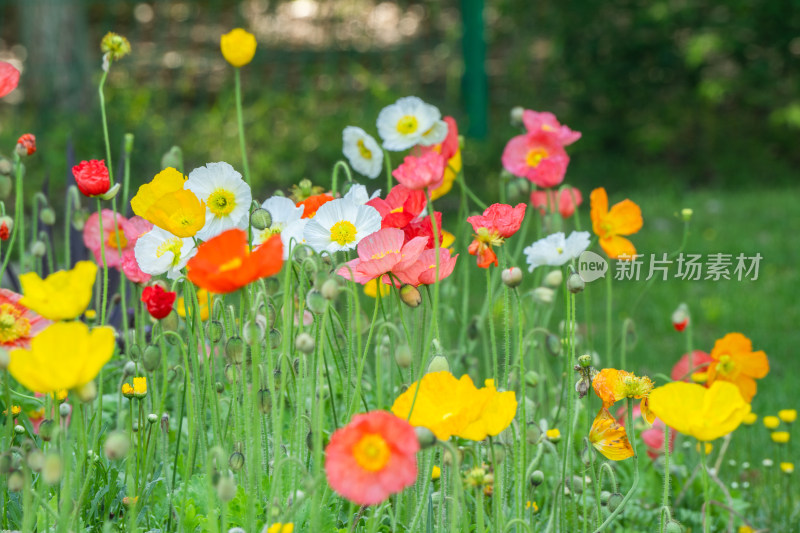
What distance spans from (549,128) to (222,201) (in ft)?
2.29

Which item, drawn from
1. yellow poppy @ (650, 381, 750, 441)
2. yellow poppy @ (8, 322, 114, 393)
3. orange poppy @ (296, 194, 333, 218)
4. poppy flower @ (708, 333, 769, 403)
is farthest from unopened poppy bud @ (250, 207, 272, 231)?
poppy flower @ (708, 333, 769, 403)

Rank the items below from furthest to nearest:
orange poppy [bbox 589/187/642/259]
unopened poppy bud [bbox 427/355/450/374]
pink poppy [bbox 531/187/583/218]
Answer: pink poppy [bbox 531/187/583/218] < orange poppy [bbox 589/187/642/259] < unopened poppy bud [bbox 427/355/450/374]

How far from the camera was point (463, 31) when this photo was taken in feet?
17.0

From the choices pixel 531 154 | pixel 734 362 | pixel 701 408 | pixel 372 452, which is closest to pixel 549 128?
pixel 531 154

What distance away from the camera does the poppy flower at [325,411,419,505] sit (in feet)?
2.45

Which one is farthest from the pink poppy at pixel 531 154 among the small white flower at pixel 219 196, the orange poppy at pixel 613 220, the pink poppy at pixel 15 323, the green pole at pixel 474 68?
the green pole at pixel 474 68

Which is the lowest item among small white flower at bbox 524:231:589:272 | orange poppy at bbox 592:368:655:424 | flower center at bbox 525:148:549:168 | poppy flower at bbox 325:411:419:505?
orange poppy at bbox 592:368:655:424

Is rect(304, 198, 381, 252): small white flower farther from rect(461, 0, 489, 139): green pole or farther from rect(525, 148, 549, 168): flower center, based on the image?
rect(461, 0, 489, 139): green pole

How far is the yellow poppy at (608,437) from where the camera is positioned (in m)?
1.05

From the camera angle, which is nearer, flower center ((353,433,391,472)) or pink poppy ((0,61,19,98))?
flower center ((353,433,391,472))

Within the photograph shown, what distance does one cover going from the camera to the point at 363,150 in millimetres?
1508

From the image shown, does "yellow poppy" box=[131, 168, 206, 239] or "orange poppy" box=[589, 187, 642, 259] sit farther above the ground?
"yellow poppy" box=[131, 168, 206, 239]

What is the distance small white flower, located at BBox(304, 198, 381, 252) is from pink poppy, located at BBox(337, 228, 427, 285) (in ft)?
0.17

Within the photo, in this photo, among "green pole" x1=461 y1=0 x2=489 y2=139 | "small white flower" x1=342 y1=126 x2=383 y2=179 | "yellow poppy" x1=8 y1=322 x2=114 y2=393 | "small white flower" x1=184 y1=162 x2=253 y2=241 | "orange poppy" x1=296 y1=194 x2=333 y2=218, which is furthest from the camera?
"green pole" x1=461 y1=0 x2=489 y2=139
